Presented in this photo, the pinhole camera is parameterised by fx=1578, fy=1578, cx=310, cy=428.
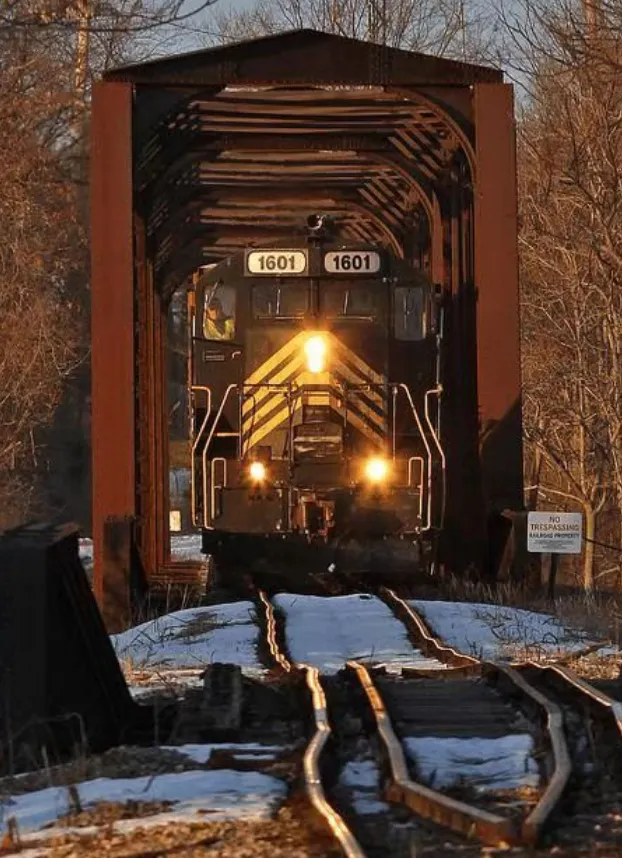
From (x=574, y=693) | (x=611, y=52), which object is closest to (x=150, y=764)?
(x=574, y=693)

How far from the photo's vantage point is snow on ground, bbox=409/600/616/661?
404 inches

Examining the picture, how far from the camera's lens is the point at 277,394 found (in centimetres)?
1493

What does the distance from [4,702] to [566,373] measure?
23312 millimetres

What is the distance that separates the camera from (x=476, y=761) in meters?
5.99

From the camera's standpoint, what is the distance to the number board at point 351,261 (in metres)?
15.0

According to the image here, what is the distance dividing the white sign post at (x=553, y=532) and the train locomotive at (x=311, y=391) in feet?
3.52

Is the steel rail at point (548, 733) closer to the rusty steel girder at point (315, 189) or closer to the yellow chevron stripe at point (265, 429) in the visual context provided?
the yellow chevron stripe at point (265, 429)

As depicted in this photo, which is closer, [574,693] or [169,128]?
[574,693]

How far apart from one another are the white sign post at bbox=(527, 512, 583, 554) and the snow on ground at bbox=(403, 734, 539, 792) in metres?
7.42

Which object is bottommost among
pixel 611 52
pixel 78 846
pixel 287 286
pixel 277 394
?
pixel 78 846

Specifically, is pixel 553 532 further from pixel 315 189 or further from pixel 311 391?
pixel 315 189

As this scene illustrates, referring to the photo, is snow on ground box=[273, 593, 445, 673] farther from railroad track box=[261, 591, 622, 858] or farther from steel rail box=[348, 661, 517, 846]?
steel rail box=[348, 661, 517, 846]

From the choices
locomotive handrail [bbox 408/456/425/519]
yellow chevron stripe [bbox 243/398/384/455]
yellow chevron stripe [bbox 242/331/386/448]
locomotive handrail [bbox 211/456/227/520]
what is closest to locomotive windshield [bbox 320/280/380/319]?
yellow chevron stripe [bbox 242/331/386/448]

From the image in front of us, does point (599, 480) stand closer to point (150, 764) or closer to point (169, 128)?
point (169, 128)
